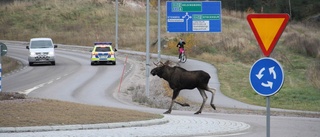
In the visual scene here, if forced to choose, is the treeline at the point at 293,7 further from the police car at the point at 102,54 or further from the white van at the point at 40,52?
the white van at the point at 40,52

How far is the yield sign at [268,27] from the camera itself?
9.55 metres

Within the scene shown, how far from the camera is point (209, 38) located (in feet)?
225

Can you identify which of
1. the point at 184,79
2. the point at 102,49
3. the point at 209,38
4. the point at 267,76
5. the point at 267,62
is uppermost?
the point at 267,62

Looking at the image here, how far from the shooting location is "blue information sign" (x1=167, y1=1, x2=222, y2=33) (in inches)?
1997

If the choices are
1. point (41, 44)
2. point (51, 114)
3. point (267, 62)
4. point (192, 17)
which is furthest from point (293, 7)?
point (267, 62)

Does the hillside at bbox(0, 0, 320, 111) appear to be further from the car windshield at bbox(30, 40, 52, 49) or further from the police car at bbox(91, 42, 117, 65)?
the car windshield at bbox(30, 40, 52, 49)

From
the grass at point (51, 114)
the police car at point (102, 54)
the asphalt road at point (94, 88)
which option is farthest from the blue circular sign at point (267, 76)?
the police car at point (102, 54)

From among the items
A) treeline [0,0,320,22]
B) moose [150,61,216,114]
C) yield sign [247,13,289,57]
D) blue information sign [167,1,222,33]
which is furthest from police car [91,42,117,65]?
treeline [0,0,320,22]

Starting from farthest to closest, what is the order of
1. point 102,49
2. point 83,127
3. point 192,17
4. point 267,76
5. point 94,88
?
point 192,17, point 102,49, point 94,88, point 83,127, point 267,76

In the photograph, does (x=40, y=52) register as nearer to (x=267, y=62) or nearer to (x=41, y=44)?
(x=41, y=44)

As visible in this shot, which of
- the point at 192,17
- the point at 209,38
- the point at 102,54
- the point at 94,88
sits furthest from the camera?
the point at 209,38

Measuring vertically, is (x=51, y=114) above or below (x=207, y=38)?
below

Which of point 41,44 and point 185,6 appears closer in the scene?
point 41,44

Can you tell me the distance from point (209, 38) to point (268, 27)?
59005 millimetres
